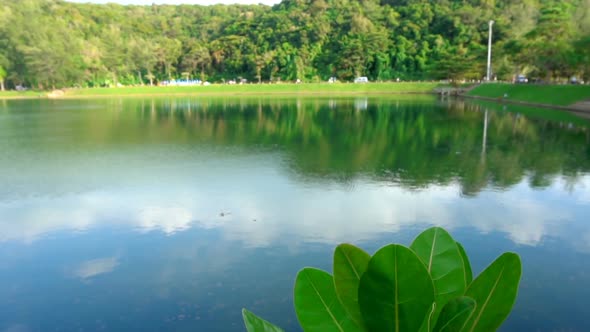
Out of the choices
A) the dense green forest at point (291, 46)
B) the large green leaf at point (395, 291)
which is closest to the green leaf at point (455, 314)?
the large green leaf at point (395, 291)

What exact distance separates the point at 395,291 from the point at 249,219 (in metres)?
6.06

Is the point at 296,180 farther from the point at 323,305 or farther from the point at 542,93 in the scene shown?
the point at 542,93

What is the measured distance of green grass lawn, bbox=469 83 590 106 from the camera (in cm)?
2434

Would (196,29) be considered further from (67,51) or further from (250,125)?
(250,125)

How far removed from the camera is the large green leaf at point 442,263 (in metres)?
0.83

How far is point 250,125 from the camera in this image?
19.1 m

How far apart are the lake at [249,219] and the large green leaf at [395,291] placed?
11.3 feet

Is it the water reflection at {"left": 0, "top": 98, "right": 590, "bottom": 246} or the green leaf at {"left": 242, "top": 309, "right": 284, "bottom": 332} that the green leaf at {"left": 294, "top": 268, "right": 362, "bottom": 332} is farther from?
the water reflection at {"left": 0, "top": 98, "right": 590, "bottom": 246}

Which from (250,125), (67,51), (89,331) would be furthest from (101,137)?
(67,51)

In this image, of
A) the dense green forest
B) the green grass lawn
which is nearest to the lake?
the green grass lawn

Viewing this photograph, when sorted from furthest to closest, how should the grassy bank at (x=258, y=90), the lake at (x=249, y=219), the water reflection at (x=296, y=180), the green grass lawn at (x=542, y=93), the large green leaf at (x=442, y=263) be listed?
the grassy bank at (x=258, y=90) < the green grass lawn at (x=542, y=93) < the water reflection at (x=296, y=180) < the lake at (x=249, y=219) < the large green leaf at (x=442, y=263)

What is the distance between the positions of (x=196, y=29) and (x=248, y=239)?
85.4 m

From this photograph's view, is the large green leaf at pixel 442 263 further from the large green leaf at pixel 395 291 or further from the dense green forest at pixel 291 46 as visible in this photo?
the dense green forest at pixel 291 46

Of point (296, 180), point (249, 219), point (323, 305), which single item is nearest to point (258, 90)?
point (296, 180)
